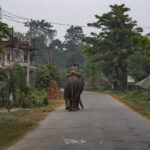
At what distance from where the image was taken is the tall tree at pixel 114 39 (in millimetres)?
52312

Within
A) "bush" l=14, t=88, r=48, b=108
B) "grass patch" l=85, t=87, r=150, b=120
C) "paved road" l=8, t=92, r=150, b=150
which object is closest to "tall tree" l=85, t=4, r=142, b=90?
"grass patch" l=85, t=87, r=150, b=120

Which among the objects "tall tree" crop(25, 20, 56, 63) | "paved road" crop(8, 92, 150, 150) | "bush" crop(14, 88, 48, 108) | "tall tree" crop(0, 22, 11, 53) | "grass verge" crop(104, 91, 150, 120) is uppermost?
"tall tree" crop(25, 20, 56, 63)

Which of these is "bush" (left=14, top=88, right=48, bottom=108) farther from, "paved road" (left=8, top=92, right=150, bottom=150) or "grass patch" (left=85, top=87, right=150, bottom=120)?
"paved road" (left=8, top=92, right=150, bottom=150)

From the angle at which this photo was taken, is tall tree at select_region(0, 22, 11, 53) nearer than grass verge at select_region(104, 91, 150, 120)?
Yes

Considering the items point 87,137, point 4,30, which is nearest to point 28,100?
point 4,30

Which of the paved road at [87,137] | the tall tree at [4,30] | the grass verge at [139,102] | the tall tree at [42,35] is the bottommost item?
the paved road at [87,137]

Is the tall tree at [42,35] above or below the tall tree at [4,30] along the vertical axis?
above

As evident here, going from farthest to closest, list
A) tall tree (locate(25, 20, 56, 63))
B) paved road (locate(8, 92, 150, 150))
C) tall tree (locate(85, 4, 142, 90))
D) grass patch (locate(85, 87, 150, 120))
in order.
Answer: tall tree (locate(25, 20, 56, 63))
tall tree (locate(85, 4, 142, 90))
grass patch (locate(85, 87, 150, 120))
paved road (locate(8, 92, 150, 150))

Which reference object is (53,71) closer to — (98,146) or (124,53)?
(124,53)

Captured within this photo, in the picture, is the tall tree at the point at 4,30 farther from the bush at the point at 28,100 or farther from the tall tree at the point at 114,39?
the tall tree at the point at 114,39

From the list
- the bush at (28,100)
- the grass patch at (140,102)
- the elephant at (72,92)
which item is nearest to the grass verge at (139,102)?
the grass patch at (140,102)

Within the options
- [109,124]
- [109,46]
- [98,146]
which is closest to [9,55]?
[109,46]

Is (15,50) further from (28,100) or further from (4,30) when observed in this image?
(4,30)

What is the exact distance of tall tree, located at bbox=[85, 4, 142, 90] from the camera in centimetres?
5231
